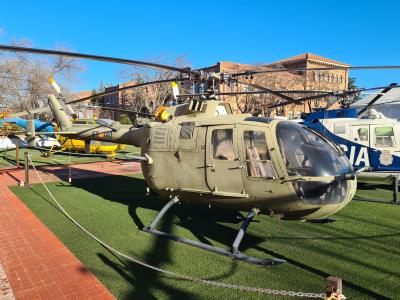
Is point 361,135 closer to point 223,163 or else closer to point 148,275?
point 223,163

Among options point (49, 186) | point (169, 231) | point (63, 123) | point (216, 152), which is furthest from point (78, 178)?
point (216, 152)

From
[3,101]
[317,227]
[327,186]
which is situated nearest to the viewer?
[327,186]

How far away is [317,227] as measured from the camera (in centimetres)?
705

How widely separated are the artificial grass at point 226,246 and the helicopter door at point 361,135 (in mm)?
2340

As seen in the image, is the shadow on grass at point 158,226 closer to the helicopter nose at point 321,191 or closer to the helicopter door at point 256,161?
the helicopter door at point 256,161

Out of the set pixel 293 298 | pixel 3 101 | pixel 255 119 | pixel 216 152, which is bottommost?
pixel 293 298

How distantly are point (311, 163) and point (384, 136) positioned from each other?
666 centimetres

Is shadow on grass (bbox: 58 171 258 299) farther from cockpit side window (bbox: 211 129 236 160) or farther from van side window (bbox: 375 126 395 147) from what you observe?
van side window (bbox: 375 126 395 147)

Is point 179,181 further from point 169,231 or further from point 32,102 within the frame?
point 32,102

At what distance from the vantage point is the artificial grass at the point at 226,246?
4477mm

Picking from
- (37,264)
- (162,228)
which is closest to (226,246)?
(162,228)

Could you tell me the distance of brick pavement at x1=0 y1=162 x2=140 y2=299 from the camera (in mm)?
4391

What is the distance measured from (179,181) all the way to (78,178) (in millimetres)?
7773

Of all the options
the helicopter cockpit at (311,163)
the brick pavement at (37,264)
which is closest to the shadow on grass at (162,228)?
the brick pavement at (37,264)
